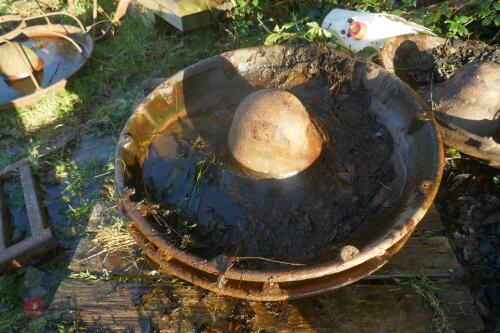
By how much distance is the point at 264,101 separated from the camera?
8.71 ft

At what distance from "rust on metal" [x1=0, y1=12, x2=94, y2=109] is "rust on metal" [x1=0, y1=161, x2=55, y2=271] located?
1.80 metres

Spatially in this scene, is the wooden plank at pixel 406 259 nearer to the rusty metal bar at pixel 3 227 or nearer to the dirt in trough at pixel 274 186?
the dirt in trough at pixel 274 186

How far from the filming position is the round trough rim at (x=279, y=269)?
1924 mm

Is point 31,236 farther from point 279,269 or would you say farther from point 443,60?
point 443,60

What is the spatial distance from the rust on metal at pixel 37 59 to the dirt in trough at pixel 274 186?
3.54m

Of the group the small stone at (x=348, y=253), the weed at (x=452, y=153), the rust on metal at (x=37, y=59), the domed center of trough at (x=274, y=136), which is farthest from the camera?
the rust on metal at (x=37, y=59)

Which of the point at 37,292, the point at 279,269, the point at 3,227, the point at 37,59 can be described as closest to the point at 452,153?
the point at 279,269

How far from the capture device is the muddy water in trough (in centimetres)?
250

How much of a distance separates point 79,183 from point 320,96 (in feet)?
9.80

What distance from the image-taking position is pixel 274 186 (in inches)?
108

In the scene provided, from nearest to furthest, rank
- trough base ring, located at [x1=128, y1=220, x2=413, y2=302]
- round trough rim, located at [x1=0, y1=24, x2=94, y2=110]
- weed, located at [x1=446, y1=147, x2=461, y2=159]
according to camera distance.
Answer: trough base ring, located at [x1=128, y1=220, x2=413, y2=302] → weed, located at [x1=446, y1=147, x2=461, y2=159] → round trough rim, located at [x1=0, y1=24, x2=94, y2=110]

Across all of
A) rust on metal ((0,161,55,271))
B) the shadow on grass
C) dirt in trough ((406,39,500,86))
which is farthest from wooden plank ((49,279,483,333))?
dirt in trough ((406,39,500,86))

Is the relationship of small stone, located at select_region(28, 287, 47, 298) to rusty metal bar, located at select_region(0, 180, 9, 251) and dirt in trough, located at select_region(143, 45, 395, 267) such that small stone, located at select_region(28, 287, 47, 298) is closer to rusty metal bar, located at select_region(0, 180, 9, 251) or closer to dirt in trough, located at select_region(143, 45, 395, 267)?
rusty metal bar, located at select_region(0, 180, 9, 251)

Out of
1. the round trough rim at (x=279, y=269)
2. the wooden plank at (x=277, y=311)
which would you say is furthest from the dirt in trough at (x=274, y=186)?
the wooden plank at (x=277, y=311)
